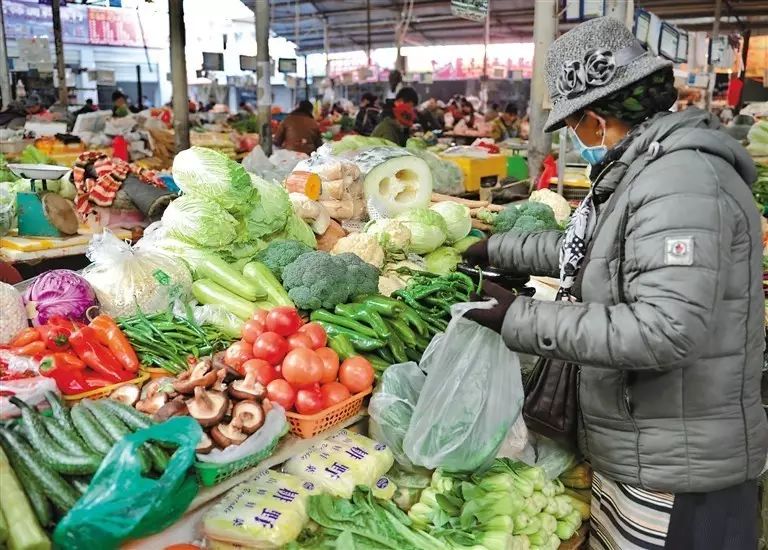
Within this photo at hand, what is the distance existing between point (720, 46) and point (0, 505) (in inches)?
558

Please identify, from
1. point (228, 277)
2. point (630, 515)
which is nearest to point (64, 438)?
A: point (228, 277)

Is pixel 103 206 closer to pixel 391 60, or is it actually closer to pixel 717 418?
pixel 717 418

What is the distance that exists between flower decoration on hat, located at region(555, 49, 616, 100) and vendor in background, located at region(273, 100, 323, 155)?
899 cm

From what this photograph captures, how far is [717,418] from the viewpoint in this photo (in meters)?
1.99

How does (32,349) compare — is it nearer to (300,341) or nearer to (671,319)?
(300,341)

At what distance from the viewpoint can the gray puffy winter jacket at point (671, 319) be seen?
174 centimetres

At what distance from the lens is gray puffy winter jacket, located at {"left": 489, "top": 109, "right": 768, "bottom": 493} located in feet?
5.71

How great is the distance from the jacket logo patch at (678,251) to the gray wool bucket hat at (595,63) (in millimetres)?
525

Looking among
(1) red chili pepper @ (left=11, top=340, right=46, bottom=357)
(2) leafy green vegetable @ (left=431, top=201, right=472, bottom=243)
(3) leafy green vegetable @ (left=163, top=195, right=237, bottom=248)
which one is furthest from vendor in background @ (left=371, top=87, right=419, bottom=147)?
(1) red chili pepper @ (left=11, top=340, right=46, bottom=357)

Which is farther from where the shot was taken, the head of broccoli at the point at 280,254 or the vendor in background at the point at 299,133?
the vendor in background at the point at 299,133

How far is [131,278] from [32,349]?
0.65 meters

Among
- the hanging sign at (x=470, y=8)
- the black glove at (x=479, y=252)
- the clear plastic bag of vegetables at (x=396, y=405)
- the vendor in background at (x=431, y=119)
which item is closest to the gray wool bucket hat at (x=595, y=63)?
the black glove at (x=479, y=252)

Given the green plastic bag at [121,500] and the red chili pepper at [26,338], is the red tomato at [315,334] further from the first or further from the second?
the red chili pepper at [26,338]

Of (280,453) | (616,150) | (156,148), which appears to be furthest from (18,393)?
(156,148)
